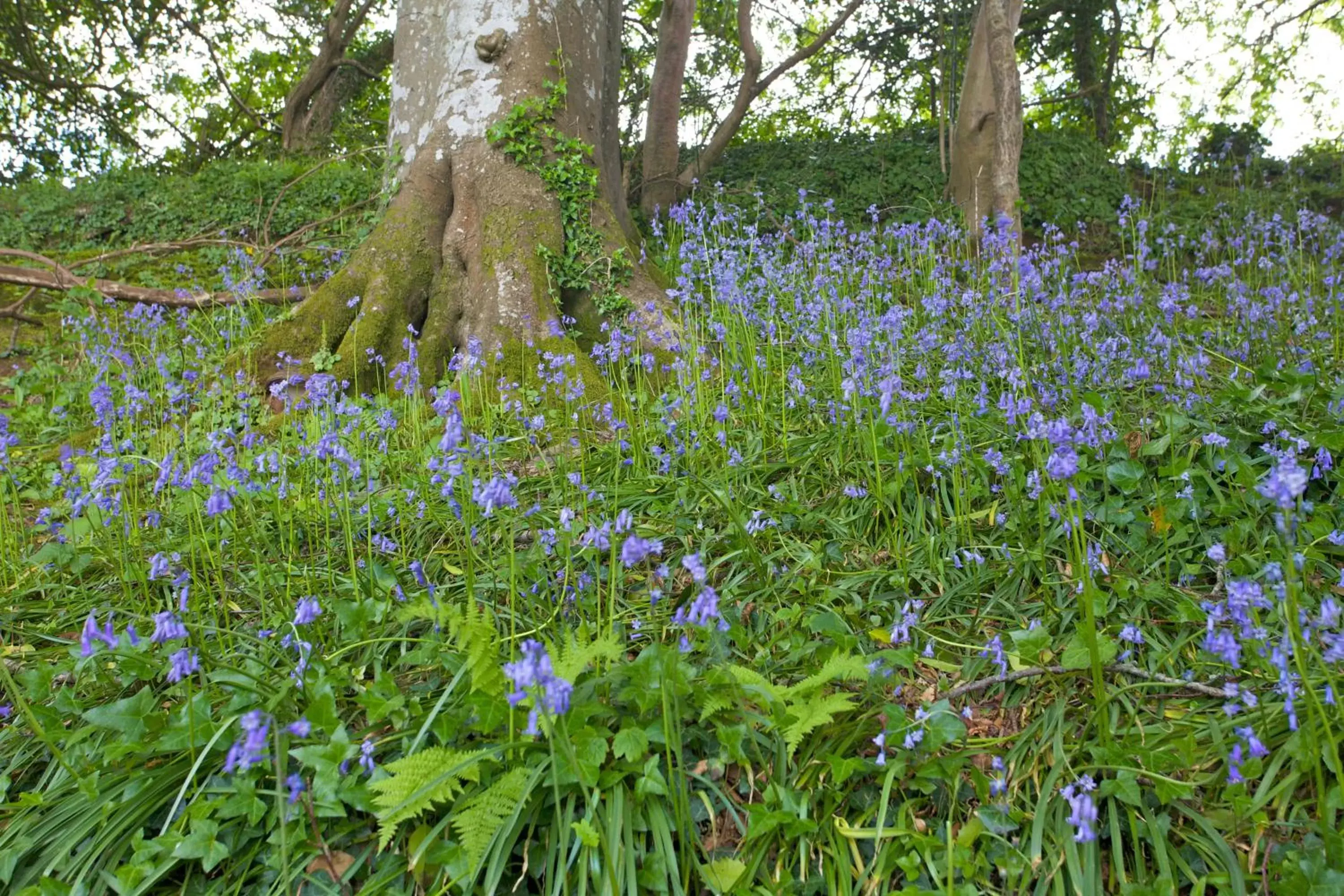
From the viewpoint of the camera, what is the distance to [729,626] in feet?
6.64

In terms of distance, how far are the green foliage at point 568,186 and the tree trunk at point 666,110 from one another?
373cm

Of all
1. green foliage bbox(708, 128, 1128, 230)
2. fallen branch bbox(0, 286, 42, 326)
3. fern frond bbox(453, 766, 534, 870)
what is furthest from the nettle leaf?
green foliage bbox(708, 128, 1128, 230)

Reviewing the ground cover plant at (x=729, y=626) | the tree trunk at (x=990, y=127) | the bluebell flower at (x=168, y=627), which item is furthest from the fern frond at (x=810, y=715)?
the tree trunk at (x=990, y=127)

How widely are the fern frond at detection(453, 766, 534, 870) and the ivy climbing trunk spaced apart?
2.98 m

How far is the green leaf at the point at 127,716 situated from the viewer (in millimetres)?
1873

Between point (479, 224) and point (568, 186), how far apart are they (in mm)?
561

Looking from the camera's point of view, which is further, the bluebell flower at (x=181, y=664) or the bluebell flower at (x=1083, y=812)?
the bluebell flower at (x=181, y=664)

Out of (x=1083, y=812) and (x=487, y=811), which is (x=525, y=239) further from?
(x=1083, y=812)

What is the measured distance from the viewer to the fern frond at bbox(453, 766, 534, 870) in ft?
5.24

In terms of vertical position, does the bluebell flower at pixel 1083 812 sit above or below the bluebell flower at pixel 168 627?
below

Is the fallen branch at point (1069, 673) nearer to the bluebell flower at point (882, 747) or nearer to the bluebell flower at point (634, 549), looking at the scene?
the bluebell flower at point (882, 747)

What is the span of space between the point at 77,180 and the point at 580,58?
8.81 meters

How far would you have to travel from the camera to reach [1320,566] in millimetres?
2451

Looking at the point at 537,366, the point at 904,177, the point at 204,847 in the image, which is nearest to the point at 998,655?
the point at 204,847
